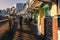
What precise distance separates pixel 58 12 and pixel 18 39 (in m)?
6.52

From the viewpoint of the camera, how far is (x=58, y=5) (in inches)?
439

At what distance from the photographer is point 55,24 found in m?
10.9

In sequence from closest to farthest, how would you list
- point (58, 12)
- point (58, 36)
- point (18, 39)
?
point (58, 36)
point (58, 12)
point (18, 39)

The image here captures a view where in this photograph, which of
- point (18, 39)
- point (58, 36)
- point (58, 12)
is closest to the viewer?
point (58, 36)

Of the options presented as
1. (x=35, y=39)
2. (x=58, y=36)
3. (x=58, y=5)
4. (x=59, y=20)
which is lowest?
(x=35, y=39)

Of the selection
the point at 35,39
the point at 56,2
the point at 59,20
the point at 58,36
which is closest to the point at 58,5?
the point at 56,2

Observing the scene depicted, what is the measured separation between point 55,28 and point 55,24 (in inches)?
9.0

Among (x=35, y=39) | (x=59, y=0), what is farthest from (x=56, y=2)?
(x=35, y=39)

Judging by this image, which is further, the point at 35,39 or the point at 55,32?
the point at 35,39

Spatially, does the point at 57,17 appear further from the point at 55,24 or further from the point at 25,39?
the point at 25,39

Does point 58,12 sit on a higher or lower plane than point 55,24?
higher

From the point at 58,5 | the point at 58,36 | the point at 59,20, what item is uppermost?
the point at 58,5

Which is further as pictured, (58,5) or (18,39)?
(18,39)

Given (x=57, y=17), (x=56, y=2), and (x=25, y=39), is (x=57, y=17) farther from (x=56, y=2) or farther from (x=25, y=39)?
(x=25, y=39)
